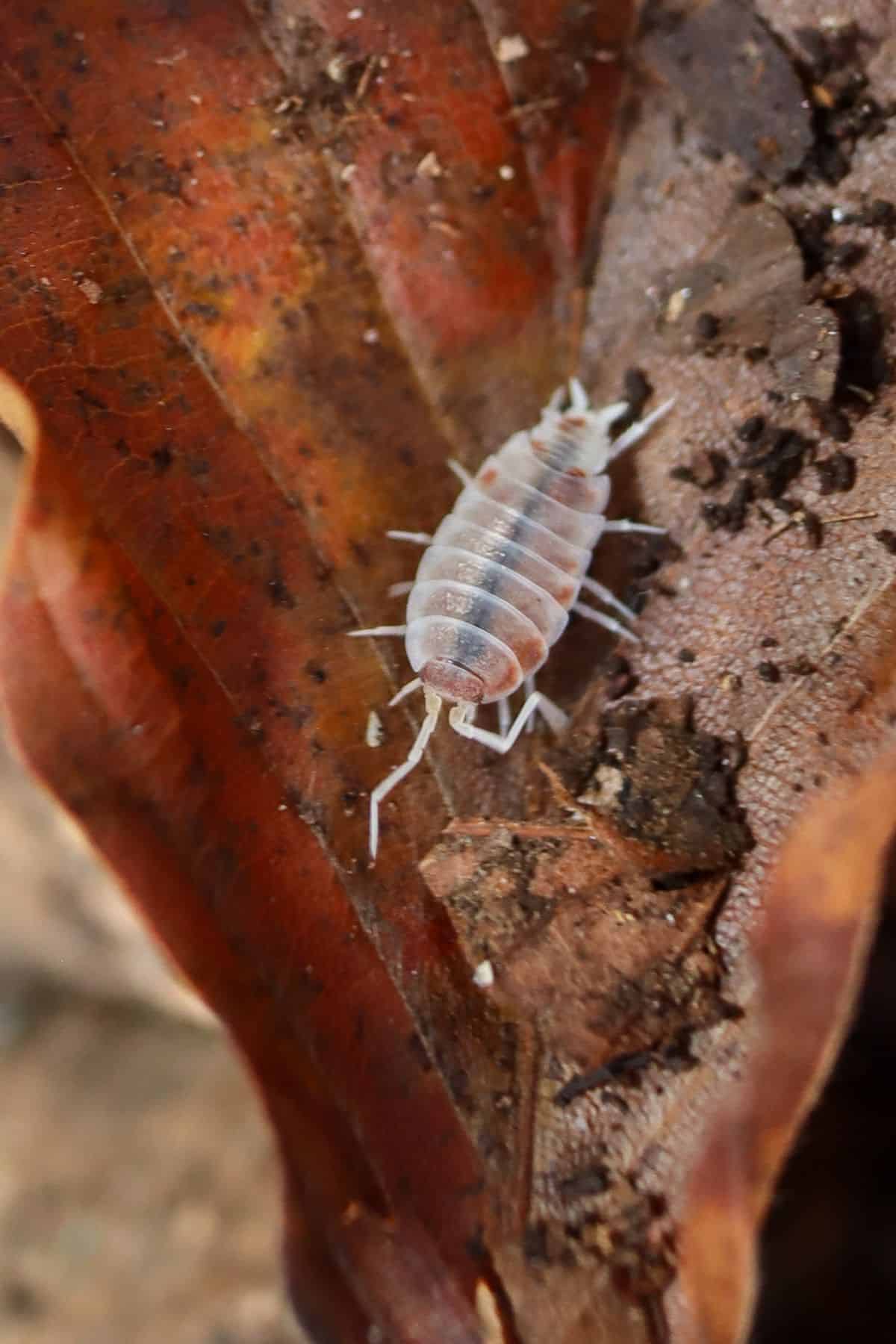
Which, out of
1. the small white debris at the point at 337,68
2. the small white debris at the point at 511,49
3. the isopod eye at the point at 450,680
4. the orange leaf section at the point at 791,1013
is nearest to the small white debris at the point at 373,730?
the isopod eye at the point at 450,680

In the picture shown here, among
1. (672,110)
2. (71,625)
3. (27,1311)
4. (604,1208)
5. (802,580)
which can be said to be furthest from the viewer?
(27,1311)

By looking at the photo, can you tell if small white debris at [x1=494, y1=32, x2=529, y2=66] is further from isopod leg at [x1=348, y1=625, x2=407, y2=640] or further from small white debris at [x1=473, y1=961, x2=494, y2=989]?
small white debris at [x1=473, y1=961, x2=494, y2=989]

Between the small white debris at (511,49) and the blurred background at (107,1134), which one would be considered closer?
the small white debris at (511,49)

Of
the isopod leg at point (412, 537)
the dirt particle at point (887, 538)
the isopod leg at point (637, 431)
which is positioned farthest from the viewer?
the isopod leg at point (637, 431)

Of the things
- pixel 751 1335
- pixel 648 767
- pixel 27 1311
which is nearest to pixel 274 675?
pixel 648 767

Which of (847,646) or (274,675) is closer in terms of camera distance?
(847,646)

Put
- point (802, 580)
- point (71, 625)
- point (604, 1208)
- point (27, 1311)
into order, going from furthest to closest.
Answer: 1. point (27, 1311)
2. point (802, 580)
3. point (604, 1208)
4. point (71, 625)

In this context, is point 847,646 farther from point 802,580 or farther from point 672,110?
point 672,110

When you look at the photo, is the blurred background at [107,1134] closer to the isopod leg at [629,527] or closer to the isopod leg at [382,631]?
the isopod leg at [382,631]
